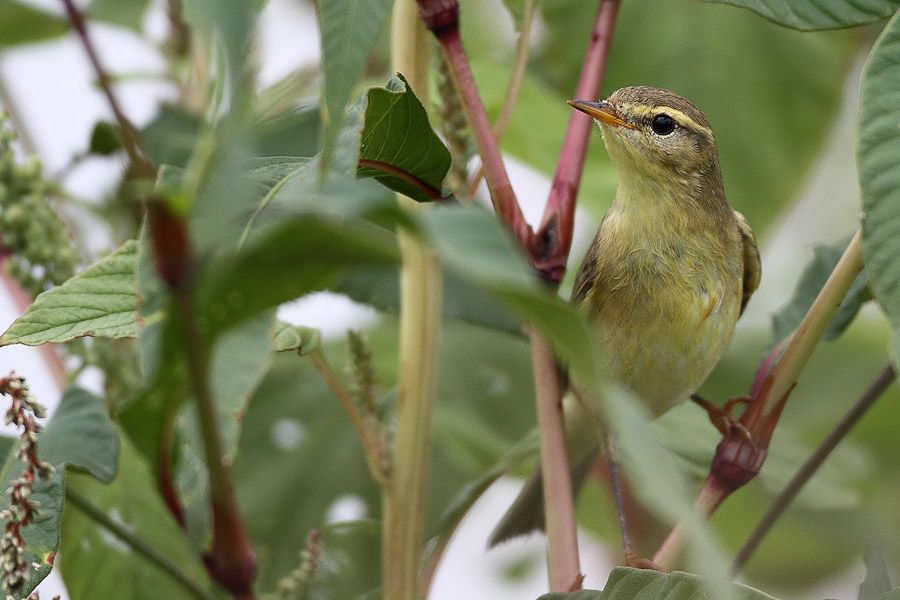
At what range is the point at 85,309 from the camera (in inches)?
35.1

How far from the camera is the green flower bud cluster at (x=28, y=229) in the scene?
115cm

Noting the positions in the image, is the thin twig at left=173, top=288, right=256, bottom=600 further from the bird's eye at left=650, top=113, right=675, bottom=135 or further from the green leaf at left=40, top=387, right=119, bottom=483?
the bird's eye at left=650, top=113, right=675, bottom=135

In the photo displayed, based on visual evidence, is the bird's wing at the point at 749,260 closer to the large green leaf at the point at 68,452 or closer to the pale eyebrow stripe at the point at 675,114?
the pale eyebrow stripe at the point at 675,114

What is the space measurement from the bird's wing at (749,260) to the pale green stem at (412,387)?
0.79m

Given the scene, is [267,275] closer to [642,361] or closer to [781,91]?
[642,361]

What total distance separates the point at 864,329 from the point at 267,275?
6.52 ft

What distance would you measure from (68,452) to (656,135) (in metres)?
1.02

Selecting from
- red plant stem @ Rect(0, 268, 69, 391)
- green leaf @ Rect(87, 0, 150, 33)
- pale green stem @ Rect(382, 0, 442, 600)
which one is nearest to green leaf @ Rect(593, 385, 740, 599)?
pale green stem @ Rect(382, 0, 442, 600)

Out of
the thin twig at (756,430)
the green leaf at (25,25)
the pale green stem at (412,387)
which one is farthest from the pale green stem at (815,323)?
the green leaf at (25,25)

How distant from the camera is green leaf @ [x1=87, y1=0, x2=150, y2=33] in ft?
6.25

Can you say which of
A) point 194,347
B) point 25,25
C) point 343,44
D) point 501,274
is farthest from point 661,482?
point 25,25

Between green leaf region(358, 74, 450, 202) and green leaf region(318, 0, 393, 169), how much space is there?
0.53 ft

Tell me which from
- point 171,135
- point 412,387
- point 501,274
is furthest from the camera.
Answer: point 171,135

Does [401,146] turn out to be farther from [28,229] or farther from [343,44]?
[28,229]
